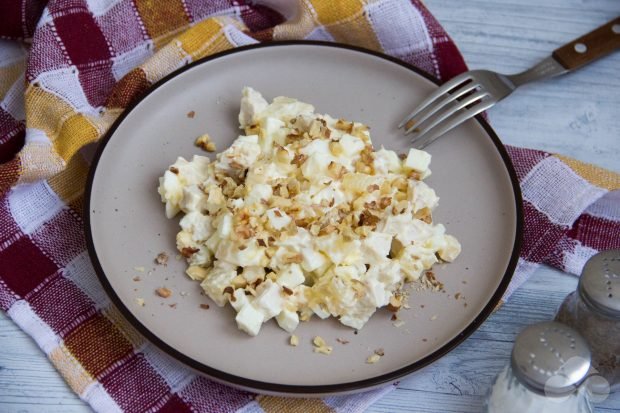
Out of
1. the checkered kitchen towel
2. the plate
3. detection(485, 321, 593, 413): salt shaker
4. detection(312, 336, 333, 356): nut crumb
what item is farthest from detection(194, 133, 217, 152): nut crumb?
detection(485, 321, 593, 413): salt shaker

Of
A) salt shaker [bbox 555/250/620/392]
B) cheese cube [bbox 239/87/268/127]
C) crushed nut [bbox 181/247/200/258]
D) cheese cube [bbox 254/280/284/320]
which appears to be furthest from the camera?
cheese cube [bbox 239/87/268/127]

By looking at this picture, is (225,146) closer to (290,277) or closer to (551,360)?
(290,277)

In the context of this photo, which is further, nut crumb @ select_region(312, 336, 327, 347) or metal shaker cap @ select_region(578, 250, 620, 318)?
nut crumb @ select_region(312, 336, 327, 347)

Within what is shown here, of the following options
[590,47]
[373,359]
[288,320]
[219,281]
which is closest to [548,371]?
[373,359]

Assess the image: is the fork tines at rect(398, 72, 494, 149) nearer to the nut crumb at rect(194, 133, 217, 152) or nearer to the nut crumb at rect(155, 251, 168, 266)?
the nut crumb at rect(194, 133, 217, 152)

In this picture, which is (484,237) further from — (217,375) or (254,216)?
(217,375)
